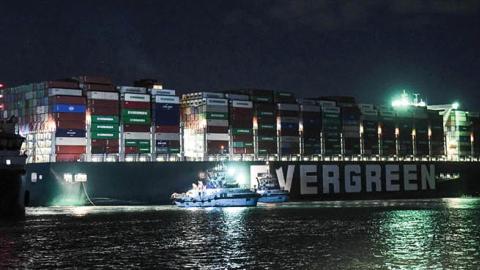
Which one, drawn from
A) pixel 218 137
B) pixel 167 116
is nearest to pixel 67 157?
pixel 167 116

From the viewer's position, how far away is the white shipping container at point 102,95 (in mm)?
74881

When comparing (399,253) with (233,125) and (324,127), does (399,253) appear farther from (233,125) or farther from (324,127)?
(324,127)

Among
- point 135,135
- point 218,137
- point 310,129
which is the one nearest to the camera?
point 135,135

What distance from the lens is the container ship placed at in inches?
2869

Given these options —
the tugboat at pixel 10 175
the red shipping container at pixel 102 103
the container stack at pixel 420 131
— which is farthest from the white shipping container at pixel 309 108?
the tugboat at pixel 10 175

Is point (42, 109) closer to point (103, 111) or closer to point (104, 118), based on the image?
point (103, 111)

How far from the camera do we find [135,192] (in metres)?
74.1

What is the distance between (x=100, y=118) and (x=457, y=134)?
202 ft

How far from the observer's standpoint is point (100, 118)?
2938 inches

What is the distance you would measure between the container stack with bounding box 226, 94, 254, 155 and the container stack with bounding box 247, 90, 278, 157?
0.77 meters

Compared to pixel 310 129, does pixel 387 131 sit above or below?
→ above

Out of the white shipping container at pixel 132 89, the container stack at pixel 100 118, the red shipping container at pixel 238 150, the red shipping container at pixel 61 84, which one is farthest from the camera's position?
the red shipping container at pixel 238 150

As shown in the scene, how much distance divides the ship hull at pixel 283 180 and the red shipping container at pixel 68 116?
15.8ft

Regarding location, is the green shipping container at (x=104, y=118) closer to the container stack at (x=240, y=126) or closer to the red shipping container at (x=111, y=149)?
the red shipping container at (x=111, y=149)
